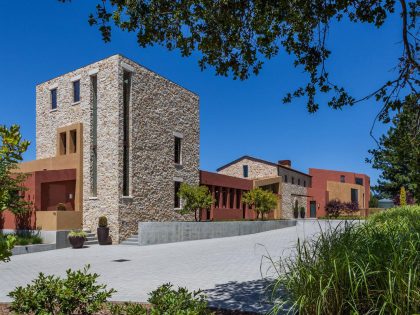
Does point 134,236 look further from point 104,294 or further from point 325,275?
point 325,275

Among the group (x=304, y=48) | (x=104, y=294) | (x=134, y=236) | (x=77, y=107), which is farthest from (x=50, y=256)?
(x=304, y=48)

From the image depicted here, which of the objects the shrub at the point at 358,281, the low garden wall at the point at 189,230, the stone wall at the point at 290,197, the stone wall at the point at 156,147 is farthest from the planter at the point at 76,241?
the stone wall at the point at 290,197

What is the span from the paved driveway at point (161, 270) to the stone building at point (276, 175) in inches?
939

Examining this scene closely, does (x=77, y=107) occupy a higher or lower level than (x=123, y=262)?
higher

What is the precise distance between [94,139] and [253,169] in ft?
76.6

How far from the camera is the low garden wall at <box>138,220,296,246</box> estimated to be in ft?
62.1

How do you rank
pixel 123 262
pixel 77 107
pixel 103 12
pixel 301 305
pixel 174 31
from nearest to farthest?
pixel 301 305, pixel 103 12, pixel 174 31, pixel 123 262, pixel 77 107

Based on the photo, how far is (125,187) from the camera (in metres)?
20.8

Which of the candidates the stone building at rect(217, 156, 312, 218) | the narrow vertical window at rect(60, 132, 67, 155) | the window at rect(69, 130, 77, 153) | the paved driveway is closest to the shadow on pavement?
the paved driveway

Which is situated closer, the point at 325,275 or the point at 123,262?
the point at 325,275

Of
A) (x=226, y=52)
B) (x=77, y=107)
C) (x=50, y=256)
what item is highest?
(x=77, y=107)

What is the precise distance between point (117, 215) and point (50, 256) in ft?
15.8

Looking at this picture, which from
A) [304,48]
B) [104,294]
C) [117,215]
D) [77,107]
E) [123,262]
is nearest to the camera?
[104,294]

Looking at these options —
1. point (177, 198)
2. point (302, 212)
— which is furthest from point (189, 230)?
point (302, 212)
